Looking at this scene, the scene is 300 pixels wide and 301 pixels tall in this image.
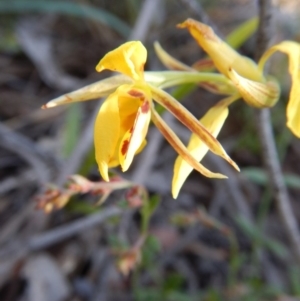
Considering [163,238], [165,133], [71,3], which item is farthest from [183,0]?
[71,3]

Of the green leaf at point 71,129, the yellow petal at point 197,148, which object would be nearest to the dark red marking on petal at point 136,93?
the yellow petal at point 197,148

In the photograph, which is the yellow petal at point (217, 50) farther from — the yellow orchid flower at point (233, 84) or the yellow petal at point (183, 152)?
the yellow petal at point (183, 152)

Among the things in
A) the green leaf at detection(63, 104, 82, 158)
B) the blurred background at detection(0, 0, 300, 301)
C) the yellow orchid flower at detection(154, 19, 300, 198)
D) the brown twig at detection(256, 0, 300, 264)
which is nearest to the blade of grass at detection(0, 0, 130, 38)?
the blurred background at detection(0, 0, 300, 301)

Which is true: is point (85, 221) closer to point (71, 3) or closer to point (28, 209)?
point (28, 209)

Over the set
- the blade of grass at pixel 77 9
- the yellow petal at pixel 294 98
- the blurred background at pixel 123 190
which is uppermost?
the yellow petal at pixel 294 98

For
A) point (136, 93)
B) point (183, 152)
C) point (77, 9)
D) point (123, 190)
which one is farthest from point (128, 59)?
point (77, 9)

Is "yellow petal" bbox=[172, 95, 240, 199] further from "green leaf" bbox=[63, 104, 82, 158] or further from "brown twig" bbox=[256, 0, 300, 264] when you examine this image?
"green leaf" bbox=[63, 104, 82, 158]

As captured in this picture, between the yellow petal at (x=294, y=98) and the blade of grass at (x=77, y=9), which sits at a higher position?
the yellow petal at (x=294, y=98)

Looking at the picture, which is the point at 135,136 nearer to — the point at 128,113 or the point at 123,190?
the point at 128,113
